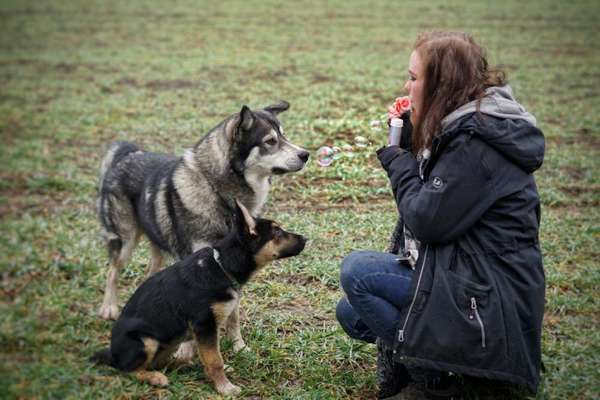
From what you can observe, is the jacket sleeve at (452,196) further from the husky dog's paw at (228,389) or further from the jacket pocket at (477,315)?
the husky dog's paw at (228,389)

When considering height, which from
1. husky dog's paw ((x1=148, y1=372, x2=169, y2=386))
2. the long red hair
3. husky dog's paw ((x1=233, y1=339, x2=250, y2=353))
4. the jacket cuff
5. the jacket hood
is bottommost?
husky dog's paw ((x1=233, y1=339, x2=250, y2=353))

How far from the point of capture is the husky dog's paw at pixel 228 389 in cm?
337

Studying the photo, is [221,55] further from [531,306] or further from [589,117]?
[531,306]

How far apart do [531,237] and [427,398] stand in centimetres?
104

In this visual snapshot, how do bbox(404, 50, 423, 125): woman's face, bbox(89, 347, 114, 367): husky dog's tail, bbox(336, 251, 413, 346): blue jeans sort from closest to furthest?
bbox(404, 50, 423, 125): woman's face → bbox(336, 251, 413, 346): blue jeans → bbox(89, 347, 114, 367): husky dog's tail

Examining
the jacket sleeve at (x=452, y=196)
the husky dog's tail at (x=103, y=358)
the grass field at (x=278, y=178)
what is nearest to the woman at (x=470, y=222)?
the jacket sleeve at (x=452, y=196)

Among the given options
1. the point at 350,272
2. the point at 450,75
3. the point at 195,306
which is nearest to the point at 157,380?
the point at 195,306

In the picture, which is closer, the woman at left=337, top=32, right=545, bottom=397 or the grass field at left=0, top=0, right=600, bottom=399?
the woman at left=337, top=32, right=545, bottom=397

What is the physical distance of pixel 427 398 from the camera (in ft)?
10.4

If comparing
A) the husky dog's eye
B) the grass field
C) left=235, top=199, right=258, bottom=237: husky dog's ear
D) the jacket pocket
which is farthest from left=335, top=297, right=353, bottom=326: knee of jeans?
the husky dog's eye

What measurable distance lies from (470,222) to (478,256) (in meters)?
0.17

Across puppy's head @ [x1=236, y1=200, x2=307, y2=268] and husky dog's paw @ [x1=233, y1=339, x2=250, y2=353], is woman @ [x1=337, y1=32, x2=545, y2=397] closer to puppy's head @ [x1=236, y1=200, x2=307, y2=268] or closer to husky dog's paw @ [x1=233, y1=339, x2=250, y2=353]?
puppy's head @ [x1=236, y1=200, x2=307, y2=268]

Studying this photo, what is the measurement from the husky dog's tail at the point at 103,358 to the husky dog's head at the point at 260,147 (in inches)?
54.7

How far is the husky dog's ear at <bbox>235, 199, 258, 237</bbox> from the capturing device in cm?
332
